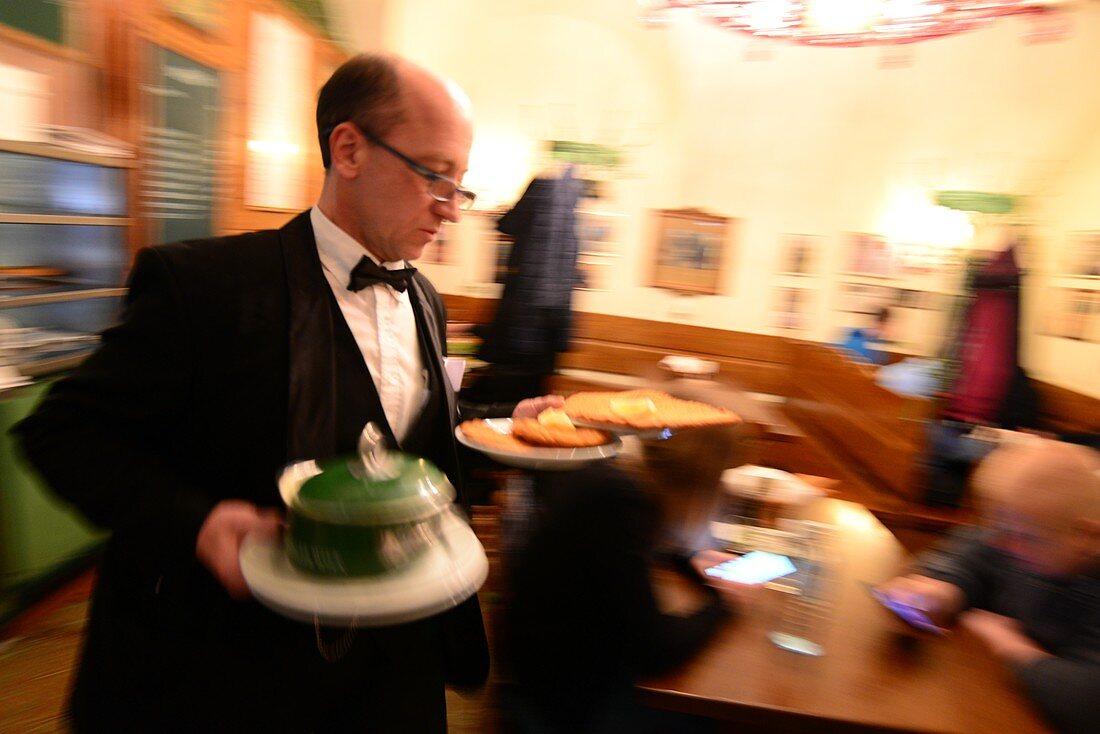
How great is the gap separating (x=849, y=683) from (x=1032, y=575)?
715 millimetres

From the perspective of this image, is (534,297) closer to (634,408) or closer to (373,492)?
(634,408)

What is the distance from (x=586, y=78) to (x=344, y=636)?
6.70 m

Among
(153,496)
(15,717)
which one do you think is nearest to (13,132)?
(15,717)

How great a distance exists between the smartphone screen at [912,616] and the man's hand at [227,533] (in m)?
1.54

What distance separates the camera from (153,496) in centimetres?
98

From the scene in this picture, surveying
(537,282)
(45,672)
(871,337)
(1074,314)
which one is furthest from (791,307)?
(45,672)

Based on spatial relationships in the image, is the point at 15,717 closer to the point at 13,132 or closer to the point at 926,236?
the point at 13,132

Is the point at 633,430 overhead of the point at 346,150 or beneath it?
beneath

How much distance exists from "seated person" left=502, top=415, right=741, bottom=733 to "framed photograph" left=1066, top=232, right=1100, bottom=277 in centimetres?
524

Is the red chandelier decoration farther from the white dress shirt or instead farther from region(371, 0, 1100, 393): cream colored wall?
the white dress shirt

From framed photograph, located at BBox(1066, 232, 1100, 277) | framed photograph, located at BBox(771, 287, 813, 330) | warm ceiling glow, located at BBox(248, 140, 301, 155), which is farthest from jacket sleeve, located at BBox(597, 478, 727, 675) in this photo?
framed photograph, located at BBox(771, 287, 813, 330)

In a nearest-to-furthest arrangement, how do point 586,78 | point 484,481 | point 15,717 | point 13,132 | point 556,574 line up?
point 556,574 < point 15,717 < point 13,132 < point 484,481 < point 586,78

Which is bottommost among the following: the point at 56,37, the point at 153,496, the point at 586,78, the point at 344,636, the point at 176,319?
the point at 344,636

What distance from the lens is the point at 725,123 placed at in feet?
22.6
